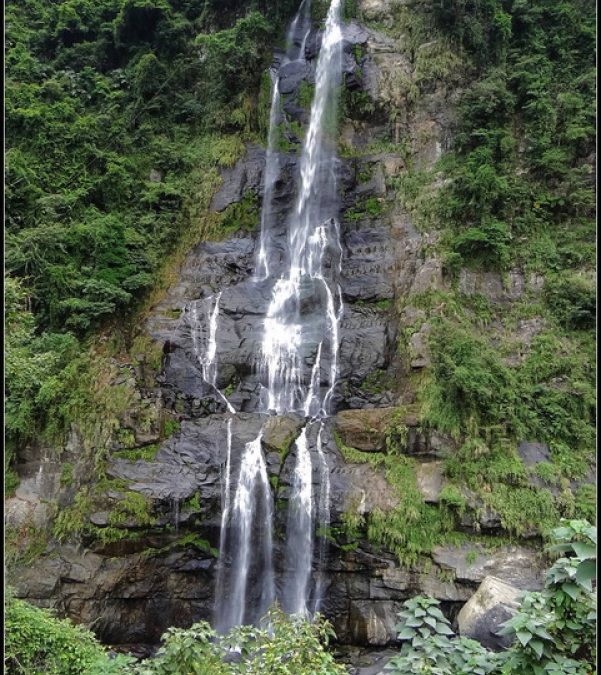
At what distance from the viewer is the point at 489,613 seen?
8.07 m

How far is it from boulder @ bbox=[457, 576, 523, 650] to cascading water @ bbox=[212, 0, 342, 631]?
2.67 meters

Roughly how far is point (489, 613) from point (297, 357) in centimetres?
792

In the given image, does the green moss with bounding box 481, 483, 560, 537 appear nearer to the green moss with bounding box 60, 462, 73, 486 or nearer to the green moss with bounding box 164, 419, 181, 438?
the green moss with bounding box 164, 419, 181, 438

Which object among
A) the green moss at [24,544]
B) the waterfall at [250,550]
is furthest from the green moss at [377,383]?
the green moss at [24,544]

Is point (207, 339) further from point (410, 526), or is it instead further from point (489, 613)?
point (489, 613)

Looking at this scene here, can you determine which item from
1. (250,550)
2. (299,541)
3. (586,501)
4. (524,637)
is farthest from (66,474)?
(524,637)

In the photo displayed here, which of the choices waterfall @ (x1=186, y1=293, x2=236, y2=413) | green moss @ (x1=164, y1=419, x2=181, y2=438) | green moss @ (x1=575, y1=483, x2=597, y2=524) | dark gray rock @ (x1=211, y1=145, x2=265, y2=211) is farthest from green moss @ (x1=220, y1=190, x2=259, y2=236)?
green moss @ (x1=575, y1=483, x2=597, y2=524)

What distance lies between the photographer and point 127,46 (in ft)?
71.8

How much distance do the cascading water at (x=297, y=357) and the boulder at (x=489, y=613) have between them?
2.67 metres

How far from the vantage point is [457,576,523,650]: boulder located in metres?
7.77

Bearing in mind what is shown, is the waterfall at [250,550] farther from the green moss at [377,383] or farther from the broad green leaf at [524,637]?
the broad green leaf at [524,637]

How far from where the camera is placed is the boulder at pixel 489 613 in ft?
25.5

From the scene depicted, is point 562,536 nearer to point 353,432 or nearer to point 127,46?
point 353,432

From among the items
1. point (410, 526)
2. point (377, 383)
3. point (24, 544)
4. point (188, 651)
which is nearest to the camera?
point (188, 651)
